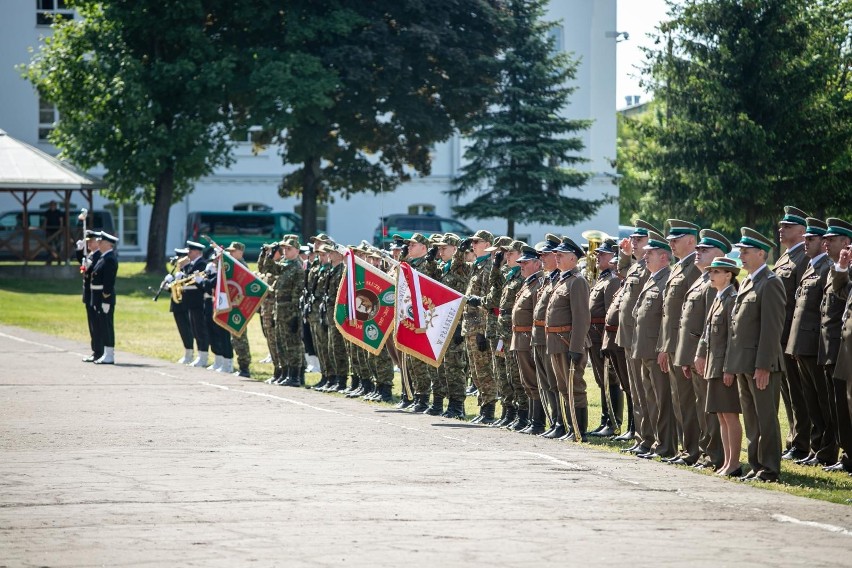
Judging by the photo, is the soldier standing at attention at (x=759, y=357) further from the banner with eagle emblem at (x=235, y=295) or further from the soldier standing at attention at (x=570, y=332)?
the banner with eagle emblem at (x=235, y=295)

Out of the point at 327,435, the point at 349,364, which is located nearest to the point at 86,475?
the point at 327,435

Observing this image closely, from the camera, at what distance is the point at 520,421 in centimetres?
1508

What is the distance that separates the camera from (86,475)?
11.5 m

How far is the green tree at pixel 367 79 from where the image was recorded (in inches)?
1727

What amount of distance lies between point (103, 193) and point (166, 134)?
520cm

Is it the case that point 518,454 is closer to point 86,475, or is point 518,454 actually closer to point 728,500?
point 728,500

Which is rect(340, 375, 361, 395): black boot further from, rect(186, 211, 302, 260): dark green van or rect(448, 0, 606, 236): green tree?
rect(186, 211, 302, 260): dark green van

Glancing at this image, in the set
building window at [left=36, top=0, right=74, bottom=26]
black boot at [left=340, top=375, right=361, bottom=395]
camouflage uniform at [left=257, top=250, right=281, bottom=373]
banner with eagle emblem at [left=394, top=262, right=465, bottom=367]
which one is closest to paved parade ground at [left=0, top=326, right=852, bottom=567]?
banner with eagle emblem at [left=394, top=262, right=465, bottom=367]

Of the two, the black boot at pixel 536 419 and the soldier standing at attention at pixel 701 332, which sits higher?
the soldier standing at attention at pixel 701 332

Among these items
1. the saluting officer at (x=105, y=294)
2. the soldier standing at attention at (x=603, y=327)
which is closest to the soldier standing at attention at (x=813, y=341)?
the soldier standing at attention at (x=603, y=327)

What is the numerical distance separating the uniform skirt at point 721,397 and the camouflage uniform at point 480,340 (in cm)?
433

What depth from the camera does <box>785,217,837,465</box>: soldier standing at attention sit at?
1254 centimetres

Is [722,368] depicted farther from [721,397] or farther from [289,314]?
[289,314]

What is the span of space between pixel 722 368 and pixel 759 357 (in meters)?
0.40
